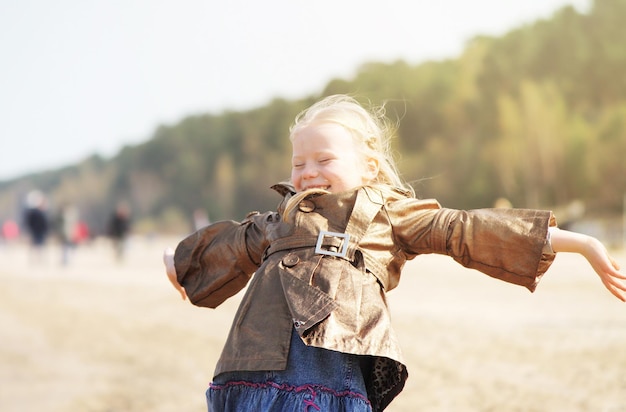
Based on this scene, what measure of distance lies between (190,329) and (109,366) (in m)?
2.04

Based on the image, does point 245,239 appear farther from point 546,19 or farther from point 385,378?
point 546,19

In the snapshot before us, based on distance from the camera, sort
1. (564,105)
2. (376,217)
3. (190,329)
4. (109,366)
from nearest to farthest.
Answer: (376,217) → (109,366) → (190,329) → (564,105)

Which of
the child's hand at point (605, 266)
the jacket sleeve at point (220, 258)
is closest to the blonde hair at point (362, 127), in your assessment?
the jacket sleeve at point (220, 258)

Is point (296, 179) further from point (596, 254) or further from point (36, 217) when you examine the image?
point (36, 217)

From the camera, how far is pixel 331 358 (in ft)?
9.07

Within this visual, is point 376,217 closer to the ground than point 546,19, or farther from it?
closer to the ground

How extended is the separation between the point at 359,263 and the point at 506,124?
37.5 m

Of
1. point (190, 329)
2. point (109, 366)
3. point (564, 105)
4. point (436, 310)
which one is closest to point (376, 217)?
point (109, 366)

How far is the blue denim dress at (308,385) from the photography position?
270 cm

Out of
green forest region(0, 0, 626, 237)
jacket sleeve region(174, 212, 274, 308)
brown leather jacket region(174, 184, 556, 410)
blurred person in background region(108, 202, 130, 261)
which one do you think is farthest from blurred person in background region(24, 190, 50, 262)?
brown leather jacket region(174, 184, 556, 410)

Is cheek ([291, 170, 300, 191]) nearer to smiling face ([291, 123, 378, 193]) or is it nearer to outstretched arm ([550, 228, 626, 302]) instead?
smiling face ([291, 123, 378, 193])

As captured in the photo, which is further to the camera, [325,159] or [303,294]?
[325,159]

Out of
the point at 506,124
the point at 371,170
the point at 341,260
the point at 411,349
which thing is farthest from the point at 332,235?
the point at 506,124

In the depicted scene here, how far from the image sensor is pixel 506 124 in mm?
39219
